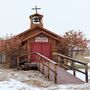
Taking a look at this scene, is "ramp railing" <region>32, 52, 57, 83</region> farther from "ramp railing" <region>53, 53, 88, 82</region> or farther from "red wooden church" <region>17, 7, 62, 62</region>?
"red wooden church" <region>17, 7, 62, 62</region>

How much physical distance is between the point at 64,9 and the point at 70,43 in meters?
18.8

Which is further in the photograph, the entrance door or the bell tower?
the bell tower

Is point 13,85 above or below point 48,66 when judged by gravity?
below

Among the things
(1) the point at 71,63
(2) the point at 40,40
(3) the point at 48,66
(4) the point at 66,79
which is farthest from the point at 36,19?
(4) the point at 66,79

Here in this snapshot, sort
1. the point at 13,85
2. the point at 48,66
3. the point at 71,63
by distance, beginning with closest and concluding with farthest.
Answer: the point at 13,85 → the point at 48,66 → the point at 71,63

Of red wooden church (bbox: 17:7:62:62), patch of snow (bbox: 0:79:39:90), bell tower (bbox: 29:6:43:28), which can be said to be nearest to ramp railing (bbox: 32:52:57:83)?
patch of snow (bbox: 0:79:39:90)

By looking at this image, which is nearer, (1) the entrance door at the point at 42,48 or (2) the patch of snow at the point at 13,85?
(2) the patch of snow at the point at 13,85

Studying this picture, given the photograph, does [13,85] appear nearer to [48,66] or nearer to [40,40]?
[48,66]

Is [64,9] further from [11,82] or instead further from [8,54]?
[11,82]

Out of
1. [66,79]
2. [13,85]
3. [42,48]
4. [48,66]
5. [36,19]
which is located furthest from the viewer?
[36,19]

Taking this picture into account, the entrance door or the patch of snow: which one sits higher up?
the entrance door

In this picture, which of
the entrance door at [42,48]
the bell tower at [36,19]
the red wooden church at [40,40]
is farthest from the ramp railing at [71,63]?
the bell tower at [36,19]

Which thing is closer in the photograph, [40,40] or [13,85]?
[13,85]

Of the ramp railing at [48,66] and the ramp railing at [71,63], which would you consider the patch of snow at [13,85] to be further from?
the ramp railing at [71,63]
